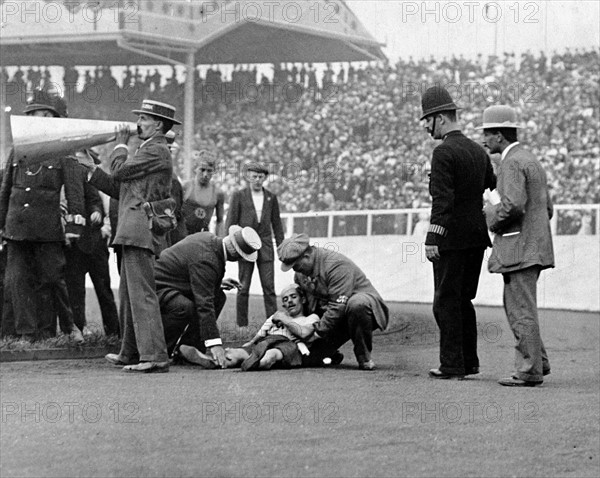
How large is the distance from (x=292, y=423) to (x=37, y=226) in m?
4.38

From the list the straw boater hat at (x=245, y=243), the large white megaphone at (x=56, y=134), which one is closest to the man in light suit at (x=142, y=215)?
the large white megaphone at (x=56, y=134)

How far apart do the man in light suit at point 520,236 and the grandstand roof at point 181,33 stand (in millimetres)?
12108

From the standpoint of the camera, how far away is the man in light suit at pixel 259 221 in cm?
1355

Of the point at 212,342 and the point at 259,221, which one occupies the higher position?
the point at 259,221

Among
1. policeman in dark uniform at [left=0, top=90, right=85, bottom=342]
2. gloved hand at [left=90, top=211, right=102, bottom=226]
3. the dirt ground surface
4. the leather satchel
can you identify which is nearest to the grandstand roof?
gloved hand at [left=90, top=211, right=102, bottom=226]

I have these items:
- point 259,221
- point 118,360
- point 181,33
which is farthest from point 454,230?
point 181,33

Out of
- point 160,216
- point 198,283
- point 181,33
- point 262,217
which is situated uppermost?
Answer: point 181,33

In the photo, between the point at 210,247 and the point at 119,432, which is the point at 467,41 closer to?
the point at 210,247

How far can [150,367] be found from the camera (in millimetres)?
9406

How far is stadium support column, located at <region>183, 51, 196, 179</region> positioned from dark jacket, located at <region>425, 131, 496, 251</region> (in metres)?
Result: 12.7

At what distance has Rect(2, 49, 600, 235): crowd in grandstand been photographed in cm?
1947

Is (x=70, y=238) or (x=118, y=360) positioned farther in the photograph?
(x=70, y=238)

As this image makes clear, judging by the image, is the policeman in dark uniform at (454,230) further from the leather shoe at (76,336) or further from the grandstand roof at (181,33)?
the grandstand roof at (181,33)

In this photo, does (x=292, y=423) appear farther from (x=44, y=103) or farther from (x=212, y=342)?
(x=44, y=103)
